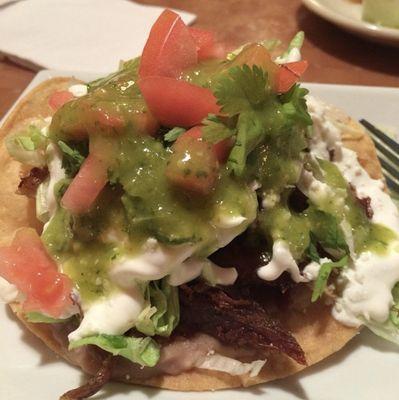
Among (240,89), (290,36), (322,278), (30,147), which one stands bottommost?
(290,36)

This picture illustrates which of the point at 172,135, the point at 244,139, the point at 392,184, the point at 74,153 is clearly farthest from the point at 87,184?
the point at 392,184

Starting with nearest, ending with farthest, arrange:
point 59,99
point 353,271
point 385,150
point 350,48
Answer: point 353,271
point 59,99
point 385,150
point 350,48

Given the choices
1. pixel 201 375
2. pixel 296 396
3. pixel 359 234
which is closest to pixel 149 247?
pixel 201 375

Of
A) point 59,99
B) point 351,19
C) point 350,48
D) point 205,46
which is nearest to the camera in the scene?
point 205,46

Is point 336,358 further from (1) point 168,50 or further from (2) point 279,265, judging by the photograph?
(1) point 168,50

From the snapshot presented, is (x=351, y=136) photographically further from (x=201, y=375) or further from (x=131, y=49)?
(x=131, y=49)
